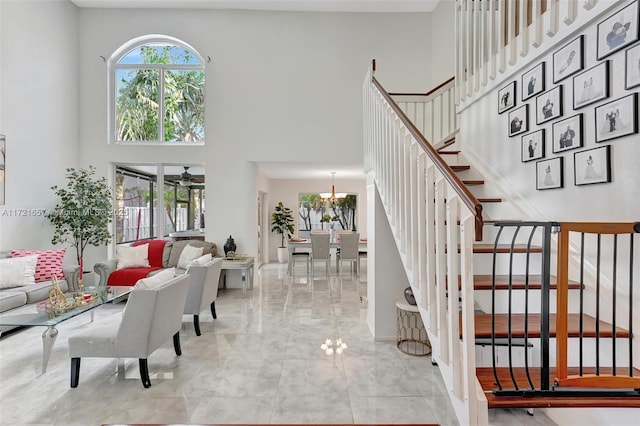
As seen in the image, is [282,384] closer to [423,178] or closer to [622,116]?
[423,178]

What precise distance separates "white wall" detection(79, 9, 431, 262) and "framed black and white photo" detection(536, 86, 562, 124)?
3844mm

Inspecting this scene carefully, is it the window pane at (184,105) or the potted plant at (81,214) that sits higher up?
the window pane at (184,105)

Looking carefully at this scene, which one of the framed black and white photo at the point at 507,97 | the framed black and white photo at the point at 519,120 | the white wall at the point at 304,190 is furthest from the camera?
the white wall at the point at 304,190

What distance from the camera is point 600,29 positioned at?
186 cm

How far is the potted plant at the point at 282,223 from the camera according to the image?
30.4 feet

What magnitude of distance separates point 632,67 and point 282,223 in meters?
8.11

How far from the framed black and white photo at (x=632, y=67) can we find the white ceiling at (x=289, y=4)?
16.8ft

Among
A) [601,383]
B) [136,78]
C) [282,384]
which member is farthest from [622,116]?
[136,78]

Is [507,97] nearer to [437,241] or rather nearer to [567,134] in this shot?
[567,134]

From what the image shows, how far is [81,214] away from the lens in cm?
522

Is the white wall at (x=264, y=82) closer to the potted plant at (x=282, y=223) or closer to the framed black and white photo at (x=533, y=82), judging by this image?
the potted plant at (x=282, y=223)

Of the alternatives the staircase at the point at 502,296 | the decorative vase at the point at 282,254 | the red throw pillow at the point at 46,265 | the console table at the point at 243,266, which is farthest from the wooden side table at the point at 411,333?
the decorative vase at the point at 282,254

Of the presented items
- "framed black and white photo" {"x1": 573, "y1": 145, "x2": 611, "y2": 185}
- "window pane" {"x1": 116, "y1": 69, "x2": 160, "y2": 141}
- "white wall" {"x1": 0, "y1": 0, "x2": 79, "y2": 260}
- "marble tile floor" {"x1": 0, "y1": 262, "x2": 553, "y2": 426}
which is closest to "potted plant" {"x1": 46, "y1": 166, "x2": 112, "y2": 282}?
"white wall" {"x1": 0, "y1": 0, "x2": 79, "y2": 260}

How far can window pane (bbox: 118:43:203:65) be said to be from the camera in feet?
20.5
